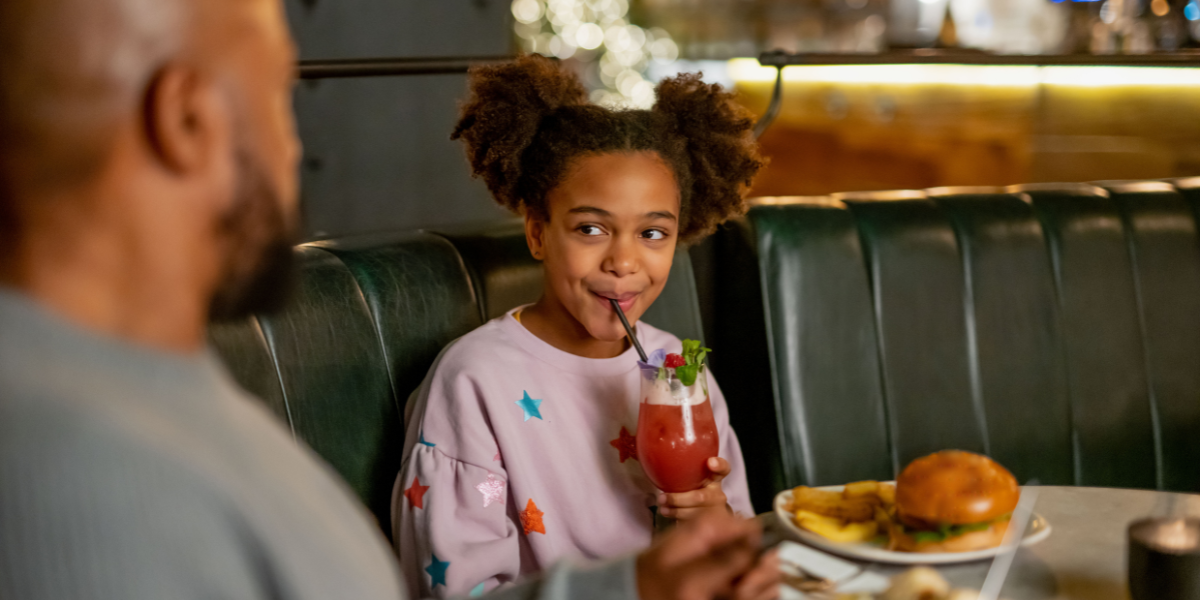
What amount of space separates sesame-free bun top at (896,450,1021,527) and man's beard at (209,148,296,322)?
0.88m

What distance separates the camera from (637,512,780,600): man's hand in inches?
29.7

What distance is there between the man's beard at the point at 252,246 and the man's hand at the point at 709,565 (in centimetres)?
37

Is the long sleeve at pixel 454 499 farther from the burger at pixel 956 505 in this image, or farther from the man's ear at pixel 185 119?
the man's ear at pixel 185 119

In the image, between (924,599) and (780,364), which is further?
(780,364)

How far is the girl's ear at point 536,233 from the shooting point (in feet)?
5.15

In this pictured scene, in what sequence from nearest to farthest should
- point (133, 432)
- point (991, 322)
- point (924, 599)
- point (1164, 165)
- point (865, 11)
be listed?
point (133, 432)
point (924, 599)
point (991, 322)
point (1164, 165)
point (865, 11)

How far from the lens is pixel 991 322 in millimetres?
2123

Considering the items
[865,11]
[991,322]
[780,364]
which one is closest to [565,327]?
[780,364]

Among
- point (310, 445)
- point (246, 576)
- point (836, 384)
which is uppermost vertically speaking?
point (246, 576)

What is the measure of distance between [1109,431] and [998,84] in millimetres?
2231

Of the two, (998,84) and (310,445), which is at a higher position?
(998,84)

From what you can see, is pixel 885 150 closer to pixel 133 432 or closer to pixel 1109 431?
pixel 1109 431

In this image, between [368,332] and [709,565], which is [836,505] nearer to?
[709,565]

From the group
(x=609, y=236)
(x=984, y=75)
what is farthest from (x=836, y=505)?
(x=984, y=75)
